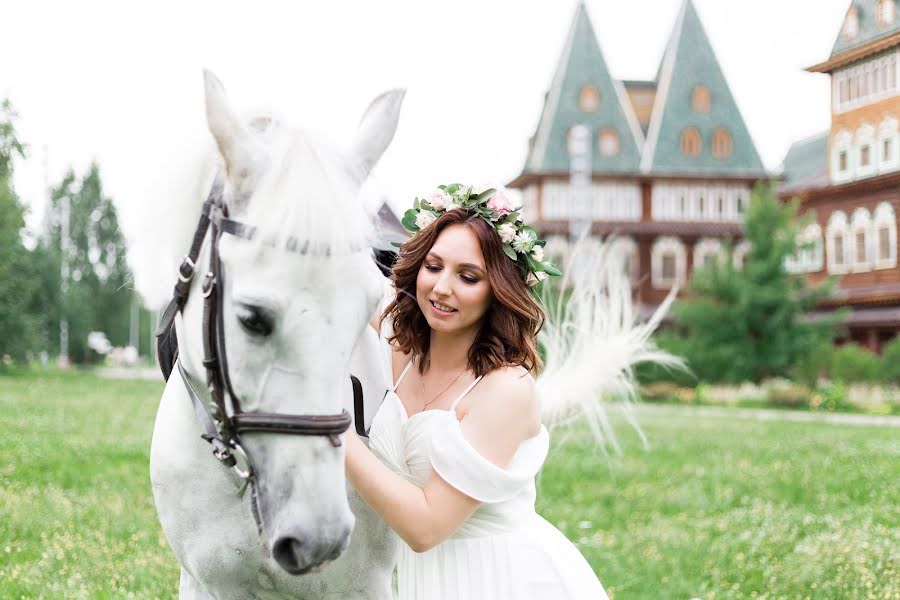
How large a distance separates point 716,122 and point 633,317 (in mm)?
39123

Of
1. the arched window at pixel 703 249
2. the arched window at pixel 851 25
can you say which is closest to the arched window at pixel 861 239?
the arched window at pixel 703 249

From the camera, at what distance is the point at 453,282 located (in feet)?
9.38

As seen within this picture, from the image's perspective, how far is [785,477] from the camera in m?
9.95

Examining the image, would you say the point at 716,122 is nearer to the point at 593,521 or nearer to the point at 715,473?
the point at 715,473

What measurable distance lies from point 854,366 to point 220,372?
82.5 feet

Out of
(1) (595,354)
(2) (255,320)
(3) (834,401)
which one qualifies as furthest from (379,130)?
(3) (834,401)

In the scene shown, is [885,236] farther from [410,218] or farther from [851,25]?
[410,218]

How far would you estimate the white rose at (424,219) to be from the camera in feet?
9.99

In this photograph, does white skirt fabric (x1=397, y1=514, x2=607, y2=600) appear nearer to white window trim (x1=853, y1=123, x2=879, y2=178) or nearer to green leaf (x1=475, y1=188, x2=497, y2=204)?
green leaf (x1=475, y1=188, x2=497, y2=204)

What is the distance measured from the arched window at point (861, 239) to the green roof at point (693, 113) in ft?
31.0

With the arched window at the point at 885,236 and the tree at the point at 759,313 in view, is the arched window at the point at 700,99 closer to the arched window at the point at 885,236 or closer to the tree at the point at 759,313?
the arched window at the point at 885,236

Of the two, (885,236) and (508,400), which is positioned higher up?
(885,236)

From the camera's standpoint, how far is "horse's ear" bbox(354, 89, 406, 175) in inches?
87.7

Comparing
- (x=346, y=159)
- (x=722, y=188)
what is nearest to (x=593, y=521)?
(x=346, y=159)
